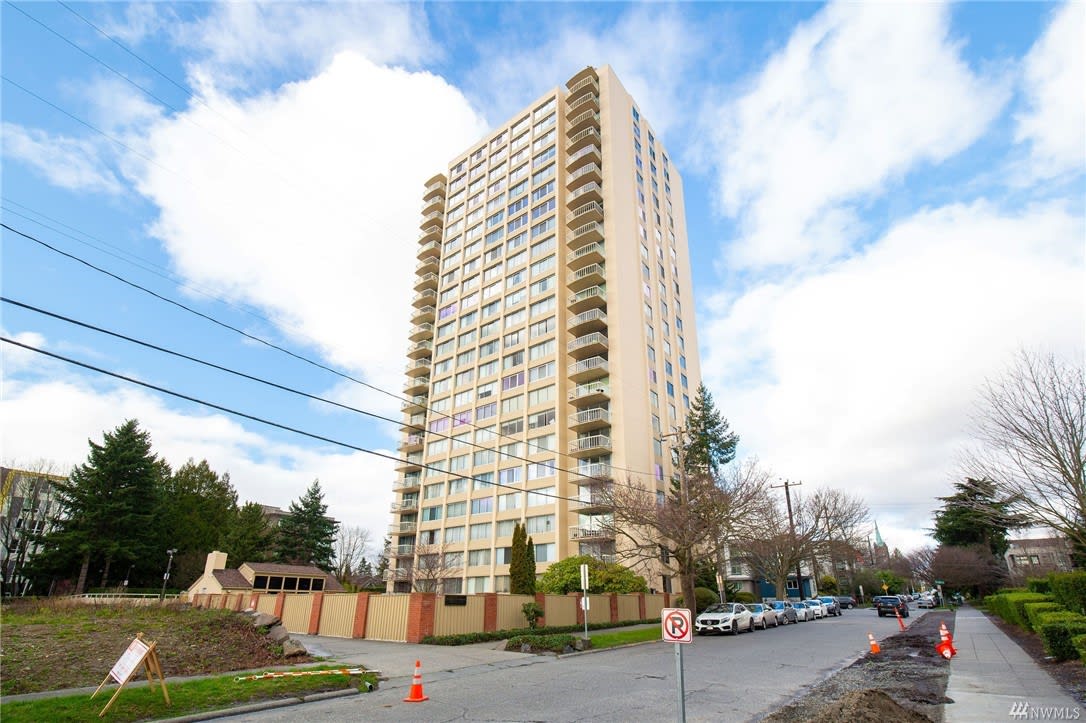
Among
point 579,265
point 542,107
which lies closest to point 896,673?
point 579,265

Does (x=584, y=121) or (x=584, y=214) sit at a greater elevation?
(x=584, y=121)

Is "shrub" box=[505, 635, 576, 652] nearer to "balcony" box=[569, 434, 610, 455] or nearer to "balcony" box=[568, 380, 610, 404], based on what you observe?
"balcony" box=[569, 434, 610, 455]

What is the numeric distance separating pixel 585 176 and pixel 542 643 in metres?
45.0

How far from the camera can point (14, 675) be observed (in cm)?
1126

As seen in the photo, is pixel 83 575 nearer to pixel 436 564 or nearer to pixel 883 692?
pixel 436 564

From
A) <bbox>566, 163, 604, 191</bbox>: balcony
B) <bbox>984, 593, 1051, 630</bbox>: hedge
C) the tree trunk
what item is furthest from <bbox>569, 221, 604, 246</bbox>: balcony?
the tree trunk

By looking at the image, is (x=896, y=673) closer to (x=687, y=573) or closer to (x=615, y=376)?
(x=687, y=573)

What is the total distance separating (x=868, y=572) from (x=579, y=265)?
64276 millimetres

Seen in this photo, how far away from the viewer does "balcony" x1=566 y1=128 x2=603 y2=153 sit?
56.9 metres

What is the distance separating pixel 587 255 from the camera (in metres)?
50.9

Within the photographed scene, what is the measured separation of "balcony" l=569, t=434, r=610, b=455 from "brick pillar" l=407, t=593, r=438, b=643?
24.3m

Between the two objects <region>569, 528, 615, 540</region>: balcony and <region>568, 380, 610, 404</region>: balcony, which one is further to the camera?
<region>568, 380, 610, 404</region>: balcony

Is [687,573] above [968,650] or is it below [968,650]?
above

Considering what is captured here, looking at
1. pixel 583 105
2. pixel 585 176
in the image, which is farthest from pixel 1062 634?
pixel 583 105
